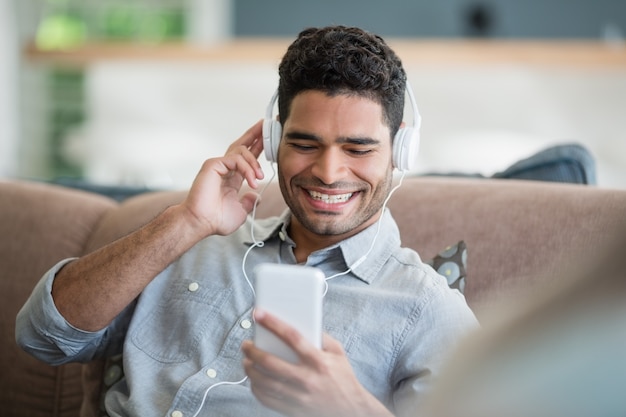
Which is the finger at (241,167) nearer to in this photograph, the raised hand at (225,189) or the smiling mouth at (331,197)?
the raised hand at (225,189)

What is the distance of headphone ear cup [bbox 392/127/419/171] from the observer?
4.92 feet

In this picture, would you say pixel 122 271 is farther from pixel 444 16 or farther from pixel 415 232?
pixel 444 16

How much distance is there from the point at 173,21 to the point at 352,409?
18.3ft

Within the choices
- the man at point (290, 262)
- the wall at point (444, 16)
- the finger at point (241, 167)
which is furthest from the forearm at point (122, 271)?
the wall at point (444, 16)

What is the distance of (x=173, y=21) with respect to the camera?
20.8 feet

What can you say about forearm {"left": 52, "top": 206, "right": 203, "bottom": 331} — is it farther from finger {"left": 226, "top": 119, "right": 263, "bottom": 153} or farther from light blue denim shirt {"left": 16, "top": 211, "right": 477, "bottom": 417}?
finger {"left": 226, "top": 119, "right": 263, "bottom": 153}

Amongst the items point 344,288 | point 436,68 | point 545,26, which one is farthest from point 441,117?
point 344,288

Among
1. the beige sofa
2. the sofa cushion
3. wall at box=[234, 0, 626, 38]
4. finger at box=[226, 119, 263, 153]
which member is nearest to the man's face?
finger at box=[226, 119, 263, 153]

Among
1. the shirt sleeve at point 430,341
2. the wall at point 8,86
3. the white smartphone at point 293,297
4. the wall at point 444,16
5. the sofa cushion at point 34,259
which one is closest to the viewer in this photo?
the white smartphone at point 293,297

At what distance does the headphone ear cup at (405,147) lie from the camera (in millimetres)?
1500

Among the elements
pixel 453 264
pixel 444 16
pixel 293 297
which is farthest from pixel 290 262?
pixel 444 16

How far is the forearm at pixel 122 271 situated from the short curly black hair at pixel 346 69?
0.90 ft

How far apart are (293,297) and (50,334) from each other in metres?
0.66

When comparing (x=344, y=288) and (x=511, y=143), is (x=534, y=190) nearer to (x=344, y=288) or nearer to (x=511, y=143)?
(x=344, y=288)
